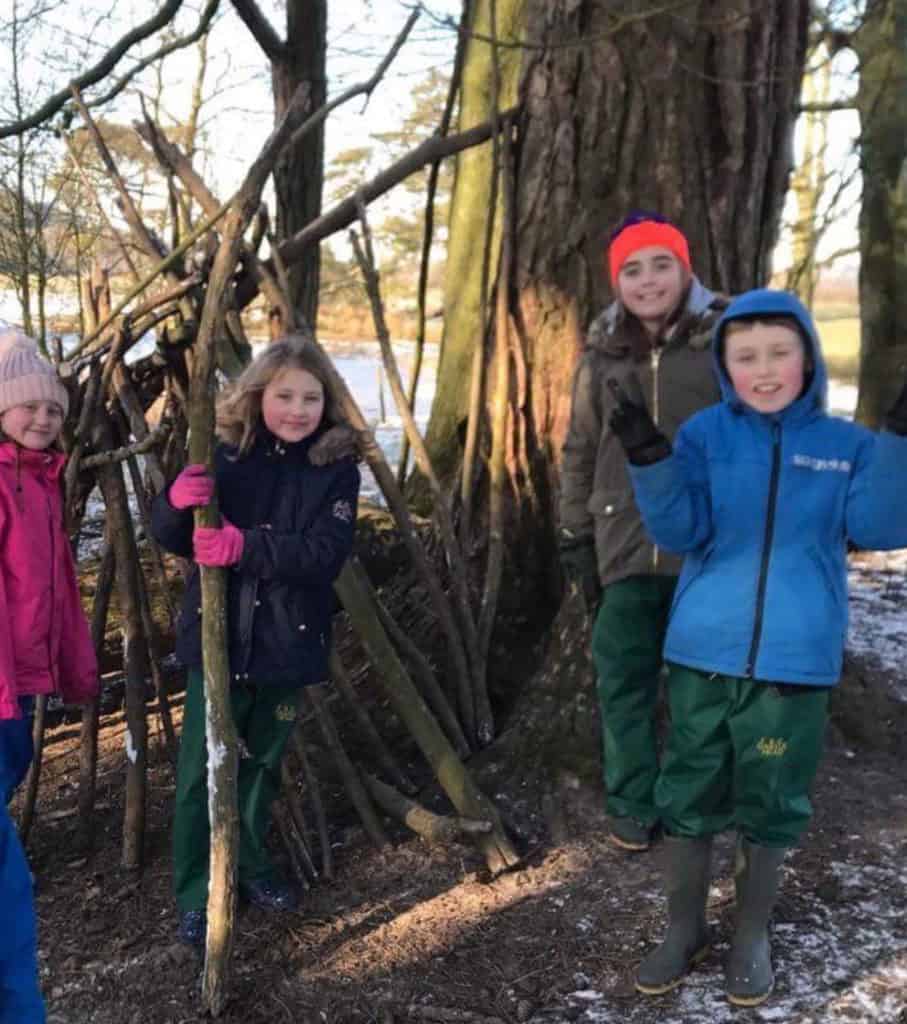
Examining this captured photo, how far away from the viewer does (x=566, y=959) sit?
2.34 meters

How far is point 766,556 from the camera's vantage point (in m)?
2.02

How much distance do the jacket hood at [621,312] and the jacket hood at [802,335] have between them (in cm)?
43

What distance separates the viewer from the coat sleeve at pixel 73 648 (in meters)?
2.48

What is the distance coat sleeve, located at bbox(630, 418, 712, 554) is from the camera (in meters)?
2.00

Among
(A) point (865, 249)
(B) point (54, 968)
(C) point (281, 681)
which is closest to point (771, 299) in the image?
(C) point (281, 681)

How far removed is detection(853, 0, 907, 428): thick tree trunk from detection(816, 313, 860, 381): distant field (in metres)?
11.8

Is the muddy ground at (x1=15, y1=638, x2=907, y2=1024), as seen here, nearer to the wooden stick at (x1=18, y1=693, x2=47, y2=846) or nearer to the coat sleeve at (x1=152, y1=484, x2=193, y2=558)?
the wooden stick at (x1=18, y1=693, x2=47, y2=846)

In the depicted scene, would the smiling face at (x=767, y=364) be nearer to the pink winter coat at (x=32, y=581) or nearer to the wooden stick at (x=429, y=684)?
the wooden stick at (x=429, y=684)

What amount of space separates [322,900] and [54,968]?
673mm

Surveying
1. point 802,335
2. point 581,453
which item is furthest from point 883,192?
point 802,335

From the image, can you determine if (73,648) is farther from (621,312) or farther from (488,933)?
(621,312)

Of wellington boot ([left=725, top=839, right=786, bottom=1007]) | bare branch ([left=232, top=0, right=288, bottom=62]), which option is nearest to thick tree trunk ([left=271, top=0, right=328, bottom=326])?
bare branch ([left=232, top=0, right=288, bottom=62])

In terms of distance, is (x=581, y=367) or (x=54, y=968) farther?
(x=581, y=367)

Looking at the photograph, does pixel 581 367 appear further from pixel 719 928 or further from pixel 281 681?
pixel 719 928
